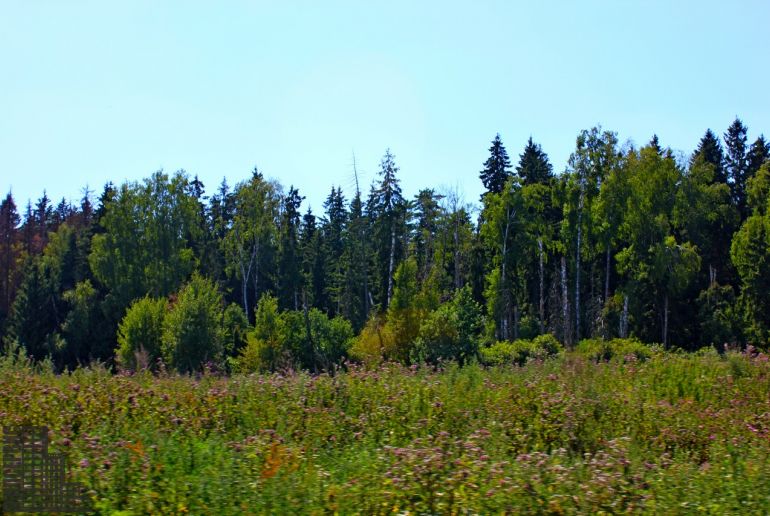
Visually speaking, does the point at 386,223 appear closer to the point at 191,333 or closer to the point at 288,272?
the point at 288,272

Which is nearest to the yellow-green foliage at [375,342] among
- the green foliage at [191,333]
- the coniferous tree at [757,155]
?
the green foliage at [191,333]

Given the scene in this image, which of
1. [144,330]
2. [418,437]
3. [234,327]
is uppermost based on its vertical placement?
[234,327]

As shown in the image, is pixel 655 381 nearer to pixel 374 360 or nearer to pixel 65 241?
pixel 374 360

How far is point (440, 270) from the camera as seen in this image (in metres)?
51.5

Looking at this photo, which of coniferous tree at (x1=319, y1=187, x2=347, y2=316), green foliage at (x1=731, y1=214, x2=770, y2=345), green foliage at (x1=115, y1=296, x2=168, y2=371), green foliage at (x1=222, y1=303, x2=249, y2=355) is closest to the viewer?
green foliage at (x1=115, y1=296, x2=168, y2=371)

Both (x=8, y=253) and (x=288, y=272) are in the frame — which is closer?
(x=288, y=272)

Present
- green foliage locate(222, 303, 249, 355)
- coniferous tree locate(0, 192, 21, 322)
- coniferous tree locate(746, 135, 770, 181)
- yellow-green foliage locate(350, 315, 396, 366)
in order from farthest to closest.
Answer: coniferous tree locate(0, 192, 21, 322), coniferous tree locate(746, 135, 770, 181), green foliage locate(222, 303, 249, 355), yellow-green foliage locate(350, 315, 396, 366)

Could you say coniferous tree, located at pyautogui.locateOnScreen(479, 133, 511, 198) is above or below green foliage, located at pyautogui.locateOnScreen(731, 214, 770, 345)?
above

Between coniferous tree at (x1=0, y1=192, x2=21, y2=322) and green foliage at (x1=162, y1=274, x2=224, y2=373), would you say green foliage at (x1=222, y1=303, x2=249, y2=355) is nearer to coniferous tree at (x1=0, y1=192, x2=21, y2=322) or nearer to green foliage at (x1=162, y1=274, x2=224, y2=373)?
green foliage at (x1=162, y1=274, x2=224, y2=373)

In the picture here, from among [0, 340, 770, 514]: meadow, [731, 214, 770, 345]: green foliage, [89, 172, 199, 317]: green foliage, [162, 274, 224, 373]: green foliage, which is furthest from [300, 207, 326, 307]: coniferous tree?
[0, 340, 770, 514]: meadow

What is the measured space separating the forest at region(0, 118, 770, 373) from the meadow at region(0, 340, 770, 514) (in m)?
24.3

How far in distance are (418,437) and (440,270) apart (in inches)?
1743

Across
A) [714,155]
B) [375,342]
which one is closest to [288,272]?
[375,342]

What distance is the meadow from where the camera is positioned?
500 cm
